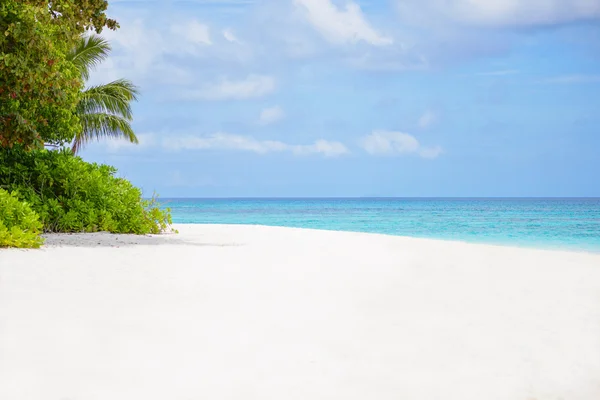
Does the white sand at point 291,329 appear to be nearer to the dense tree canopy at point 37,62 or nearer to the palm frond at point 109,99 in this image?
the dense tree canopy at point 37,62

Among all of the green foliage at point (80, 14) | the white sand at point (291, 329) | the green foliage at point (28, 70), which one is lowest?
the white sand at point (291, 329)

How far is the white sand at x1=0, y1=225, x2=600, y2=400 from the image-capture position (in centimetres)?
414

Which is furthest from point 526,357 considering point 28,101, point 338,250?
point 28,101

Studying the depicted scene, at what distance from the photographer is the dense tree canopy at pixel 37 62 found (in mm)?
11305

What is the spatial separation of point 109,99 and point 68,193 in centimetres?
873

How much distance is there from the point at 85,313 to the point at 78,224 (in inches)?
348

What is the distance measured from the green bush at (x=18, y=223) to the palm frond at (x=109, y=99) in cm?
1101

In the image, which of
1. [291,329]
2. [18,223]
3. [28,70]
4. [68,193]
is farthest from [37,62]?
[291,329]

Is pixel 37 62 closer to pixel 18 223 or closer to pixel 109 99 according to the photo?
pixel 18 223

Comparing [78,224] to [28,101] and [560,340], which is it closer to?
[28,101]

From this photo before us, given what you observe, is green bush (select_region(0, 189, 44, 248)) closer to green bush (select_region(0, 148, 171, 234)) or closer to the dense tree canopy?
the dense tree canopy

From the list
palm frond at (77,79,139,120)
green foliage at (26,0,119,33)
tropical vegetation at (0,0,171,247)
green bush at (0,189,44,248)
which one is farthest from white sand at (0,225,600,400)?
palm frond at (77,79,139,120)

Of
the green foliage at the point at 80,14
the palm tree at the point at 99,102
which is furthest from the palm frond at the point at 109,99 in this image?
the green foliage at the point at 80,14

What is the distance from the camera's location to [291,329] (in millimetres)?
5590
